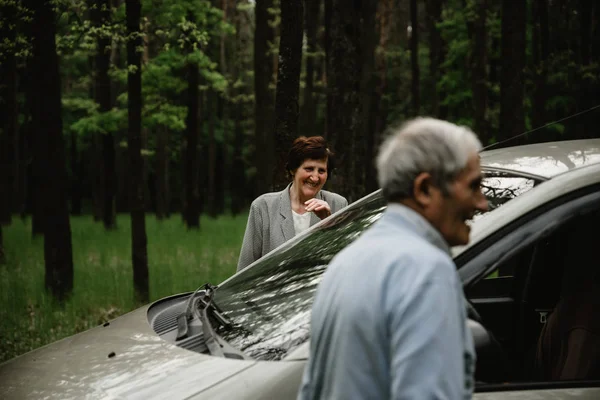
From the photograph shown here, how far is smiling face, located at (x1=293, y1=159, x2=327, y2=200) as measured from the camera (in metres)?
5.31

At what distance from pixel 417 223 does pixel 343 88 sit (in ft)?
32.2

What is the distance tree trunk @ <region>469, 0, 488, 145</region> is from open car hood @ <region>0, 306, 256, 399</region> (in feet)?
63.8

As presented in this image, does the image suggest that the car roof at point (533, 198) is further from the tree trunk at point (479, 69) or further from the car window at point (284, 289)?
the tree trunk at point (479, 69)

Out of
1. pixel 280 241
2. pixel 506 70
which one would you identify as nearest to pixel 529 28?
pixel 506 70

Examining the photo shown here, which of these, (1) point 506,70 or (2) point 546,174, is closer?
(2) point 546,174

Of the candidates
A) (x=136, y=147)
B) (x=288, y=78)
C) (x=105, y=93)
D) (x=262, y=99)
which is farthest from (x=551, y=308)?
(x=105, y=93)

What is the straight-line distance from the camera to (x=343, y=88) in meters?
11.6

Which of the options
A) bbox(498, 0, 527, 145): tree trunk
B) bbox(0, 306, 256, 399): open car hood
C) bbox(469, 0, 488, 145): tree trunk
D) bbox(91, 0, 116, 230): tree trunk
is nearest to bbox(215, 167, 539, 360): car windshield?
bbox(0, 306, 256, 399): open car hood

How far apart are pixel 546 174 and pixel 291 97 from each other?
636 centimetres

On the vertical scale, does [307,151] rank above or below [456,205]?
below

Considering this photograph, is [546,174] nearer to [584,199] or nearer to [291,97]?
[584,199]

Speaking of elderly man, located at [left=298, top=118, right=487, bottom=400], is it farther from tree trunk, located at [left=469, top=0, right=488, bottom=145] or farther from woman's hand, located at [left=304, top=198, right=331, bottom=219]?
tree trunk, located at [left=469, top=0, right=488, bottom=145]

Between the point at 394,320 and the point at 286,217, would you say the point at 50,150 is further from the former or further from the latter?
the point at 394,320

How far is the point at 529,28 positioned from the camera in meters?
26.7
